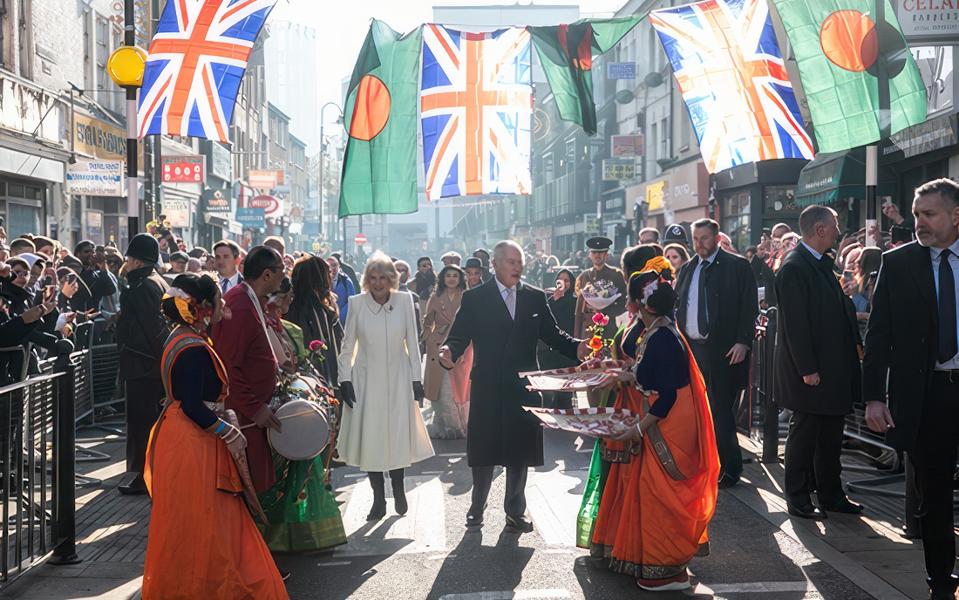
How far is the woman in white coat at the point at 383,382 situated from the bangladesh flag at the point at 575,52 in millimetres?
3663

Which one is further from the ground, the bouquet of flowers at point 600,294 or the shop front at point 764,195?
the shop front at point 764,195

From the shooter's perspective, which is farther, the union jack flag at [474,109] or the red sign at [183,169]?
the red sign at [183,169]

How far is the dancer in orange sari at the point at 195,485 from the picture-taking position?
5.03 metres

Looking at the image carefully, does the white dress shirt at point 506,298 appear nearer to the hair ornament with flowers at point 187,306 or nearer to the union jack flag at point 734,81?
the hair ornament with flowers at point 187,306

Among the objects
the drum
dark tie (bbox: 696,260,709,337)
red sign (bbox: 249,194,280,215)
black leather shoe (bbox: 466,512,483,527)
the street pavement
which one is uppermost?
red sign (bbox: 249,194,280,215)

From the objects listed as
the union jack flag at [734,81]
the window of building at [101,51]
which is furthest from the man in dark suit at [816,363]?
the window of building at [101,51]

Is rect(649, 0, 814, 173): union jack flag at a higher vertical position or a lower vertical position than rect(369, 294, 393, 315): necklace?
higher

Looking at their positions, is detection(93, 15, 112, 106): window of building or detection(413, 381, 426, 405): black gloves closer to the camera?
detection(413, 381, 426, 405): black gloves

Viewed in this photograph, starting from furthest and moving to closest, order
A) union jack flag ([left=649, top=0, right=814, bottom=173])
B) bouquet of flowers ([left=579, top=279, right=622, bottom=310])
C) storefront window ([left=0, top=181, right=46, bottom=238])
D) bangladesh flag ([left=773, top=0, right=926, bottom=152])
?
storefront window ([left=0, top=181, right=46, bottom=238]), bouquet of flowers ([left=579, top=279, right=622, bottom=310]), union jack flag ([left=649, top=0, right=814, bottom=173]), bangladesh flag ([left=773, top=0, right=926, bottom=152])

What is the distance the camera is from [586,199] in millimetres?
59750

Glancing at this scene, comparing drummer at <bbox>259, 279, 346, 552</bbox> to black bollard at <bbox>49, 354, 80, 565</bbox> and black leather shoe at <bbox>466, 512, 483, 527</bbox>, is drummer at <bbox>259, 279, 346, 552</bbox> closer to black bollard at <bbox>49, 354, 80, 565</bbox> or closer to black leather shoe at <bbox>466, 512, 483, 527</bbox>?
black leather shoe at <bbox>466, 512, 483, 527</bbox>

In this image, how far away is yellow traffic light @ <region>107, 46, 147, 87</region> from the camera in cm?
1069

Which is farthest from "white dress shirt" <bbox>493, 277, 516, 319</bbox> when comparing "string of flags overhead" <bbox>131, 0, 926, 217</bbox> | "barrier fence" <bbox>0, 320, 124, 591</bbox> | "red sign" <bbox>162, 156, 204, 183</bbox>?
"red sign" <bbox>162, 156, 204, 183</bbox>

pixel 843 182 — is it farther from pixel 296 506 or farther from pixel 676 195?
pixel 676 195
